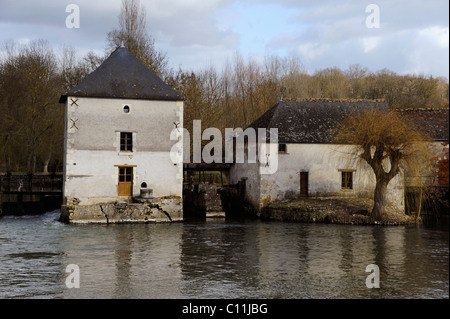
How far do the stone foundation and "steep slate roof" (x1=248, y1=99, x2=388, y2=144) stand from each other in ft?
21.9

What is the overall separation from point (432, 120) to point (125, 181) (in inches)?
660

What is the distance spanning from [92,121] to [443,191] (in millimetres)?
16864

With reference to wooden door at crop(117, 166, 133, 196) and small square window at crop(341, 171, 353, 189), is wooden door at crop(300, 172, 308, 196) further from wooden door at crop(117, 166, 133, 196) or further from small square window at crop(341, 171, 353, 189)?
wooden door at crop(117, 166, 133, 196)

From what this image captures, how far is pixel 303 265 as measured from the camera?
14.8 meters

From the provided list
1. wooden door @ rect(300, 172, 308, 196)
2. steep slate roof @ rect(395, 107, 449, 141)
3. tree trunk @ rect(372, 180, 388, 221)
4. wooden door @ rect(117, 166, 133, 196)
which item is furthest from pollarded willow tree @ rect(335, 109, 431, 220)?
wooden door @ rect(117, 166, 133, 196)

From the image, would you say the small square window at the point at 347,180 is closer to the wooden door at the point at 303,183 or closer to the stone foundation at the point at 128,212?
the wooden door at the point at 303,183

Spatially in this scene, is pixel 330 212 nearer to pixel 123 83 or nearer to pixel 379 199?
pixel 379 199

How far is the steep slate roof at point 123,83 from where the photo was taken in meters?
24.7

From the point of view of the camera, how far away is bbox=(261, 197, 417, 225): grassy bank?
23.9 meters

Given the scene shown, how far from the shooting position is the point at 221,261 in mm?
15406

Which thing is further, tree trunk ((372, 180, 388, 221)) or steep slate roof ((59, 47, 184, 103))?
steep slate roof ((59, 47, 184, 103))

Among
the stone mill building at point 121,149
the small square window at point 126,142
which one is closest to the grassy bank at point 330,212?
the stone mill building at point 121,149

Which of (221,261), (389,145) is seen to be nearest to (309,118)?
(389,145)
